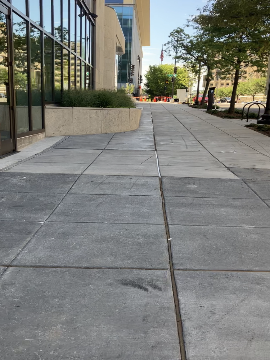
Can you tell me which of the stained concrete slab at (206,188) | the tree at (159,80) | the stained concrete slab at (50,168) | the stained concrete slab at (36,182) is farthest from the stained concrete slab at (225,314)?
A: the tree at (159,80)

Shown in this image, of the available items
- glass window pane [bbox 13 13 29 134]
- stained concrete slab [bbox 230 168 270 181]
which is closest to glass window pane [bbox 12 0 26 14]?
glass window pane [bbox 13 13 29 134]

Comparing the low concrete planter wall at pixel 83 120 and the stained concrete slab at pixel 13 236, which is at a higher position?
the low concrete planter wall at pixel 83 120

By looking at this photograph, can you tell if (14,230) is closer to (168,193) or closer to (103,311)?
(103,311)

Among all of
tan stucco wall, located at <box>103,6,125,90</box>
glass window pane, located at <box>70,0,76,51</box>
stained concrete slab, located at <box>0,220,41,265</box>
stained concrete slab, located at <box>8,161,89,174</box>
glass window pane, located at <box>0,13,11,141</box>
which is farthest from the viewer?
tan stucco wall, located at <box>103,6,125,90</box>

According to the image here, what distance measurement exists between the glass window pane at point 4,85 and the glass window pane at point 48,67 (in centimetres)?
368

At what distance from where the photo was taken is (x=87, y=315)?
8.59 feet

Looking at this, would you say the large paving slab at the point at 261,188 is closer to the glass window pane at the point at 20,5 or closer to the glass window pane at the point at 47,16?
the glass window pane at the point at 20,5

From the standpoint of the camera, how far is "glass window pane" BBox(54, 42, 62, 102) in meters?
13.9

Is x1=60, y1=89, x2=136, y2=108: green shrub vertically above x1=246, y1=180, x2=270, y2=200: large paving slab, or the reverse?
x1=60, y1=89, x2=136, y2=108: green shrub

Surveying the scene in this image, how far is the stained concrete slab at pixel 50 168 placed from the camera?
725 centimetres

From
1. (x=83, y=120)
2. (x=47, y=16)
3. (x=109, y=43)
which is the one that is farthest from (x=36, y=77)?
(x=109, y=43)

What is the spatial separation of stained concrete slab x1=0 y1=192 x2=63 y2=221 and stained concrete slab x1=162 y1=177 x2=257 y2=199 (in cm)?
187

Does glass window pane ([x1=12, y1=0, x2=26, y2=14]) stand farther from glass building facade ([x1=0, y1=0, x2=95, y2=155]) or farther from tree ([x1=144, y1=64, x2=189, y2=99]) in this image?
tree ([x1=144, y1=64, x2=189, y2=99])

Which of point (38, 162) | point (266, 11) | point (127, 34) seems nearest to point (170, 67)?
point (127, 34)
